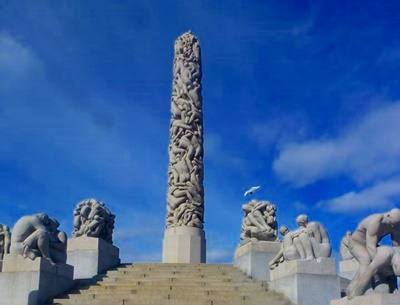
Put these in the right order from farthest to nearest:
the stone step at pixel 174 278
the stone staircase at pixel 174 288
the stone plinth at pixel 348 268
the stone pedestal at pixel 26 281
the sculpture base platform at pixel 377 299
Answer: the stone plinth at pixel 348 268, the stone step at pixel 174 278, the stone pedestal at pixel 26 281, the stone staircase at pixel 174 288, the sculpture base platform at pixel 377 299

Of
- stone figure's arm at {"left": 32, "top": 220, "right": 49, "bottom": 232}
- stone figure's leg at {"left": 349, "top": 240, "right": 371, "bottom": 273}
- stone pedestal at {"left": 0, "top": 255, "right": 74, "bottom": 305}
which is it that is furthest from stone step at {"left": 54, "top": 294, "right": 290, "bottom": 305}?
stone figure's leg at {"left": 349, "top": 240, "right": 371, "bottom": 273}

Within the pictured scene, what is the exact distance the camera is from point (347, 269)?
51.8ft

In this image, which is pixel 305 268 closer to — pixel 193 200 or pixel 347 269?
pixel 347 269

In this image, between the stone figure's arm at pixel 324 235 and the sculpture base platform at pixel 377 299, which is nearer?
the sculpture base platform at pixel 377 299

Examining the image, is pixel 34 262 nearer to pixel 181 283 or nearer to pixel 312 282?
pixel 181 283

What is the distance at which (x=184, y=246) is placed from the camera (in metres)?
20.6

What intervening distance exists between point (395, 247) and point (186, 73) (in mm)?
15699

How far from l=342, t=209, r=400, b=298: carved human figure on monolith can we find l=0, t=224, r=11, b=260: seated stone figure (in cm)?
876

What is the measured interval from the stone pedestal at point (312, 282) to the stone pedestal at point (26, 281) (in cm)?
568

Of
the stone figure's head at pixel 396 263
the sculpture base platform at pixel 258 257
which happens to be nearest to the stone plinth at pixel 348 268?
the sculpture base platform at pixel 258 257

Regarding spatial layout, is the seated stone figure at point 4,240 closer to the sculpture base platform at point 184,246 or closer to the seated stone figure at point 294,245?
the seated stone figure at point 294,245

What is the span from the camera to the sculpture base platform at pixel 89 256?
15631 millimetres

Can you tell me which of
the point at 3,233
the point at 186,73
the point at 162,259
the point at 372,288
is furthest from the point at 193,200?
the point at 372,288

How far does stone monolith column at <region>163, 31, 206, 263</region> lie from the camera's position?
2081 cm
